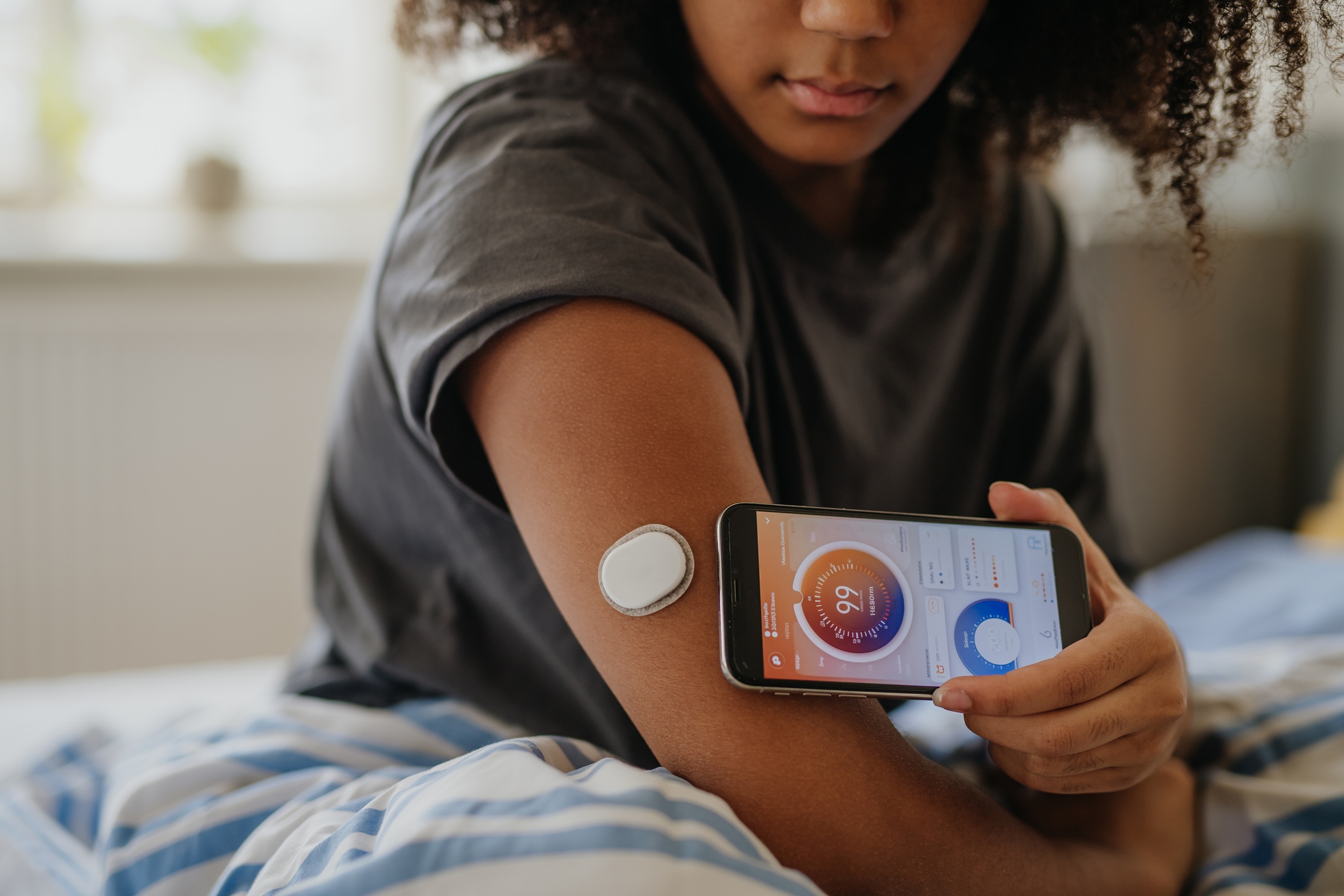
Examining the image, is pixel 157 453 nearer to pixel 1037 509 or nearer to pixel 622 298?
pixel 622 298

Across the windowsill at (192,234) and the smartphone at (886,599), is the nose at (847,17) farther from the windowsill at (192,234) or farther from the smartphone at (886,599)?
the windowsill at (192,234)

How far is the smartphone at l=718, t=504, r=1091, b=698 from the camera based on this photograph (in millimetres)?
498

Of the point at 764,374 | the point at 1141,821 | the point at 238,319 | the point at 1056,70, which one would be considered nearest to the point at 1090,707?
the point at 1141,821

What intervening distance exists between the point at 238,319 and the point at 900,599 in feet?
5.37

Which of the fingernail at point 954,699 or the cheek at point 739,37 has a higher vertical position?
the cheek at point 739,37

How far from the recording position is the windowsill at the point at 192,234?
1.79 m

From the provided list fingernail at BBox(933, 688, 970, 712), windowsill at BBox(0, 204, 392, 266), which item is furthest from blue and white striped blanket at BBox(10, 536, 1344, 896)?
windowsill at BBox(0, 204, 392, 266)

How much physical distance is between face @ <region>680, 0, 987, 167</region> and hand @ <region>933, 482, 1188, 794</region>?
1.16 ft

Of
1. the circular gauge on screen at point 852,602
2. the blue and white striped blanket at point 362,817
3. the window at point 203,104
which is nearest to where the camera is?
the blue and white striped blanket at point 362,817

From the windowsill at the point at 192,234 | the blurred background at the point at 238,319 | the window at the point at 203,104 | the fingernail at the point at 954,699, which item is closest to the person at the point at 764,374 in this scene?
the fingernail at the point at 954,699

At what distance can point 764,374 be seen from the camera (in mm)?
758

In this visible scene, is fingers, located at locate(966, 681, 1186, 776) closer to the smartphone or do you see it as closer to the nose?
the smartphone

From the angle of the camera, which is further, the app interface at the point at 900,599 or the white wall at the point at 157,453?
the white wall at the point at 157,453

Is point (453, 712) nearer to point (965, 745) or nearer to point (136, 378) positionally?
point (965, 745)
